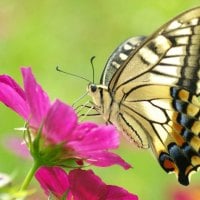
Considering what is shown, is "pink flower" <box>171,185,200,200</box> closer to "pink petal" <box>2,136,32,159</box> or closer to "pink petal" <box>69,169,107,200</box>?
"pink petal" <box>2,136,32,159</box>

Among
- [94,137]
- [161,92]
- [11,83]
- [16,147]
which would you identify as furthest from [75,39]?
[94,137]

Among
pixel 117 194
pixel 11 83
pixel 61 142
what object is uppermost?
pixel 11 83

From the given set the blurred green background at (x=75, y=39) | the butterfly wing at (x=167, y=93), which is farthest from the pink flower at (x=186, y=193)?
the blurred green background at (x=75, y=39)

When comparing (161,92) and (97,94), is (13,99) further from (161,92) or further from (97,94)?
(161,92)

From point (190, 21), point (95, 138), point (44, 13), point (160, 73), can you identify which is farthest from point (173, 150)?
point (44, 13)

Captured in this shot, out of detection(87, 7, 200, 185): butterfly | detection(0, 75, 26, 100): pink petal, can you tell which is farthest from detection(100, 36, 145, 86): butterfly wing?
detection(0, 75, 26, 100): pink petal

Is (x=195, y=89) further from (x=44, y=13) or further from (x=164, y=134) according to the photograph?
(x=44, y=13)
